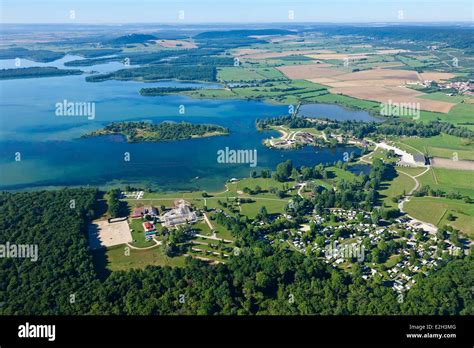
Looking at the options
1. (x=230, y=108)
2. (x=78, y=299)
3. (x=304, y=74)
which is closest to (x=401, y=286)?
(x=78, y=299)

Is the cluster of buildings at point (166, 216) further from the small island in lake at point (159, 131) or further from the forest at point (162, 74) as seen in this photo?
the forest at point (162, 74)

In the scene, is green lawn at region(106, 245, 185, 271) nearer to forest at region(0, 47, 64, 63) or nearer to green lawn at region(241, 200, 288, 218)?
green lawn at region(241, 200, 288, 218)

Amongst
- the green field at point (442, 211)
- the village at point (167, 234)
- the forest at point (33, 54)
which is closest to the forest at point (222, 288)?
the village at point (167, 234)

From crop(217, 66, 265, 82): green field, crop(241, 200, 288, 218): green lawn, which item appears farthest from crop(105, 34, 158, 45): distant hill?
crop(241, 200, 288, 218): green lawn

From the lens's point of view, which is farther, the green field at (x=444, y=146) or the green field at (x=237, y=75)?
the green field at (x=237, y=75)

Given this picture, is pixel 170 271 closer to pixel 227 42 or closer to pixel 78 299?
pixel 78 299

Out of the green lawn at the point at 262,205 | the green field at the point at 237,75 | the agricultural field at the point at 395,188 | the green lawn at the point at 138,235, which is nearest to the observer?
the green lawn at the point at 138,235
